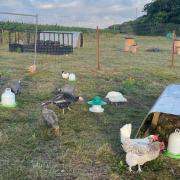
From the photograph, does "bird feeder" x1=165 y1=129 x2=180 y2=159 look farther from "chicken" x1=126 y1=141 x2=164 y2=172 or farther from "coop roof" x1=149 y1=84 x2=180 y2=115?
"chicken" x1=126 y1=141 x2=164 y2=172

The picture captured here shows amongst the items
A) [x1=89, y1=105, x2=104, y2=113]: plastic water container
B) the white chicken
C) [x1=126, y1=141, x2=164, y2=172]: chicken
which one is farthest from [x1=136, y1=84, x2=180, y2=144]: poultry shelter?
[x1=89, y1=105, x2=104, y2=113]: plastic water container

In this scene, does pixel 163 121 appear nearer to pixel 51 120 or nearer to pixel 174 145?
pixel 174 145

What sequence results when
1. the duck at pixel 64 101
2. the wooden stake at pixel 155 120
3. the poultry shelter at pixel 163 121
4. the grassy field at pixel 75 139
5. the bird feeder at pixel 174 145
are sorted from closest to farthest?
the grassy field at pixel 75 139, the bird feeder at pixel 174 145, the poultry shelter at pixel 163 121, the wooden stake at pixel 155 120, the duck at pixel 64 101

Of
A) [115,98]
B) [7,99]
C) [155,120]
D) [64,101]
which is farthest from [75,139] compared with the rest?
[115,98]

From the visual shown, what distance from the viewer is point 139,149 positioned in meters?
4.62

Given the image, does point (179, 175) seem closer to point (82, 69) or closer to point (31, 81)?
A: point (31, 81)

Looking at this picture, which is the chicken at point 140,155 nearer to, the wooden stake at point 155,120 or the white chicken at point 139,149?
the white chicken at point 139,149

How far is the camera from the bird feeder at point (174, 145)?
5262 mm

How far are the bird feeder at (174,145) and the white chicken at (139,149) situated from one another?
1.59 feet

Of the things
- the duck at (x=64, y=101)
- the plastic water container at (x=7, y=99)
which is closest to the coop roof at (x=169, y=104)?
the duck at (x=64, y=101)

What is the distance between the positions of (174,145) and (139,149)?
35.1 inches

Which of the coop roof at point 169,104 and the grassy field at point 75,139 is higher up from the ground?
the coop roof at point 169,104

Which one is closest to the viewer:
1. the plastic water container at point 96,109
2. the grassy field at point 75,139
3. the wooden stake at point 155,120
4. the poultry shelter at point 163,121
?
the grassy field at point 75,139

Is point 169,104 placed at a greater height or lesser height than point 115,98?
greater
